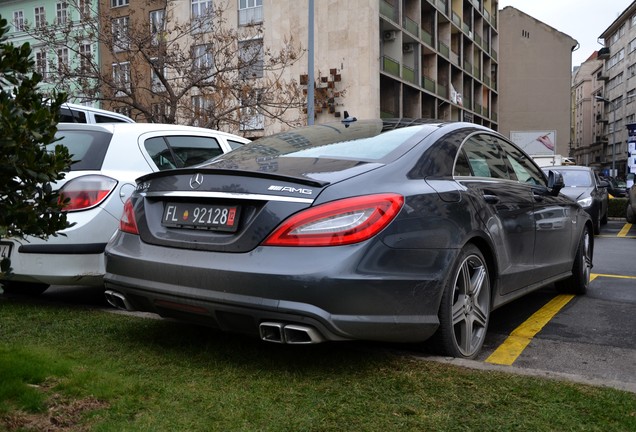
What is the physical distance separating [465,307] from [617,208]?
Result: 1730 cm

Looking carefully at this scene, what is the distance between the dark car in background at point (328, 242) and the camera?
2.95 metres

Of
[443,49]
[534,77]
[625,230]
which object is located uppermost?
[534,77]

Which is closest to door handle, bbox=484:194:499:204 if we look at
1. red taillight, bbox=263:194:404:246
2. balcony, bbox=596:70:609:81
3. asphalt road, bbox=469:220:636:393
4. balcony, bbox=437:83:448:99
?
asphalt road, bbox=469:220:636:393

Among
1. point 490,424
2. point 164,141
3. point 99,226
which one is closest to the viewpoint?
point 490,424

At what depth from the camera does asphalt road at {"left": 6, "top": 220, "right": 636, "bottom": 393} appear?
360 centimetres

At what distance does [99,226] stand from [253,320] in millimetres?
1981

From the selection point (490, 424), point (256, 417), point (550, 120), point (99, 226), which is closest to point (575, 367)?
point (490, 424)

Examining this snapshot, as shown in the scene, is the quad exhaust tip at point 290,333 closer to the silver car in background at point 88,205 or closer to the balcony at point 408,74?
the silver car in background at point 88,205

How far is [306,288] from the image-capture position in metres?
2.89

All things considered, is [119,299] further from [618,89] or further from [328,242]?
[618,89]

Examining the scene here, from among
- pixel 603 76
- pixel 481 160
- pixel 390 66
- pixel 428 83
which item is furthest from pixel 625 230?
pixel 603 76

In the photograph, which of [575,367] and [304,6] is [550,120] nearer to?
[304,6]

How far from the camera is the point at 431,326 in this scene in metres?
3.24

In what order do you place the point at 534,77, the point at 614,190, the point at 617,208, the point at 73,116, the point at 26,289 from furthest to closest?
1. the point at 534,77
2. the point at 614,190
3. the point at 617,208
4. the point at 73,116
5. the point at 26,289
